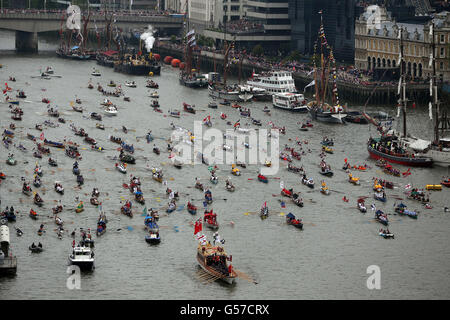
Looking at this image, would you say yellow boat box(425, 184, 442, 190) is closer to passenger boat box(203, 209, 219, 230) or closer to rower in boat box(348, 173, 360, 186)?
rower in boat box(348, 173, 360, 186)

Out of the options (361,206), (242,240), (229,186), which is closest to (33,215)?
(242,240)

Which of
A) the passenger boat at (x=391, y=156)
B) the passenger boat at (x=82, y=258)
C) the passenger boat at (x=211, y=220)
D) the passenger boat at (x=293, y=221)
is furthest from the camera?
the passenger boat at (x=391, y=156)

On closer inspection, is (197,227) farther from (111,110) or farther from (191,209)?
(111,110)

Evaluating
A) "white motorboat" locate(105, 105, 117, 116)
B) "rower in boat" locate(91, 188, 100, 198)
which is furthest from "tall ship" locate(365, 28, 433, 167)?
"white motorboat" locate(105, 105, 117, 116)

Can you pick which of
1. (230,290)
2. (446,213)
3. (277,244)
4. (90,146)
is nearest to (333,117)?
(90,146)

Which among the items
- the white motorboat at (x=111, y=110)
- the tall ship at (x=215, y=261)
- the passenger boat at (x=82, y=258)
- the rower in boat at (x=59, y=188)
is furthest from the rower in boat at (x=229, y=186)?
the white motorboat at (x=111, y=110)

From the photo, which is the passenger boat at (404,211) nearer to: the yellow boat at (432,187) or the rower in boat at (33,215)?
the yellow boat at (432,187)
